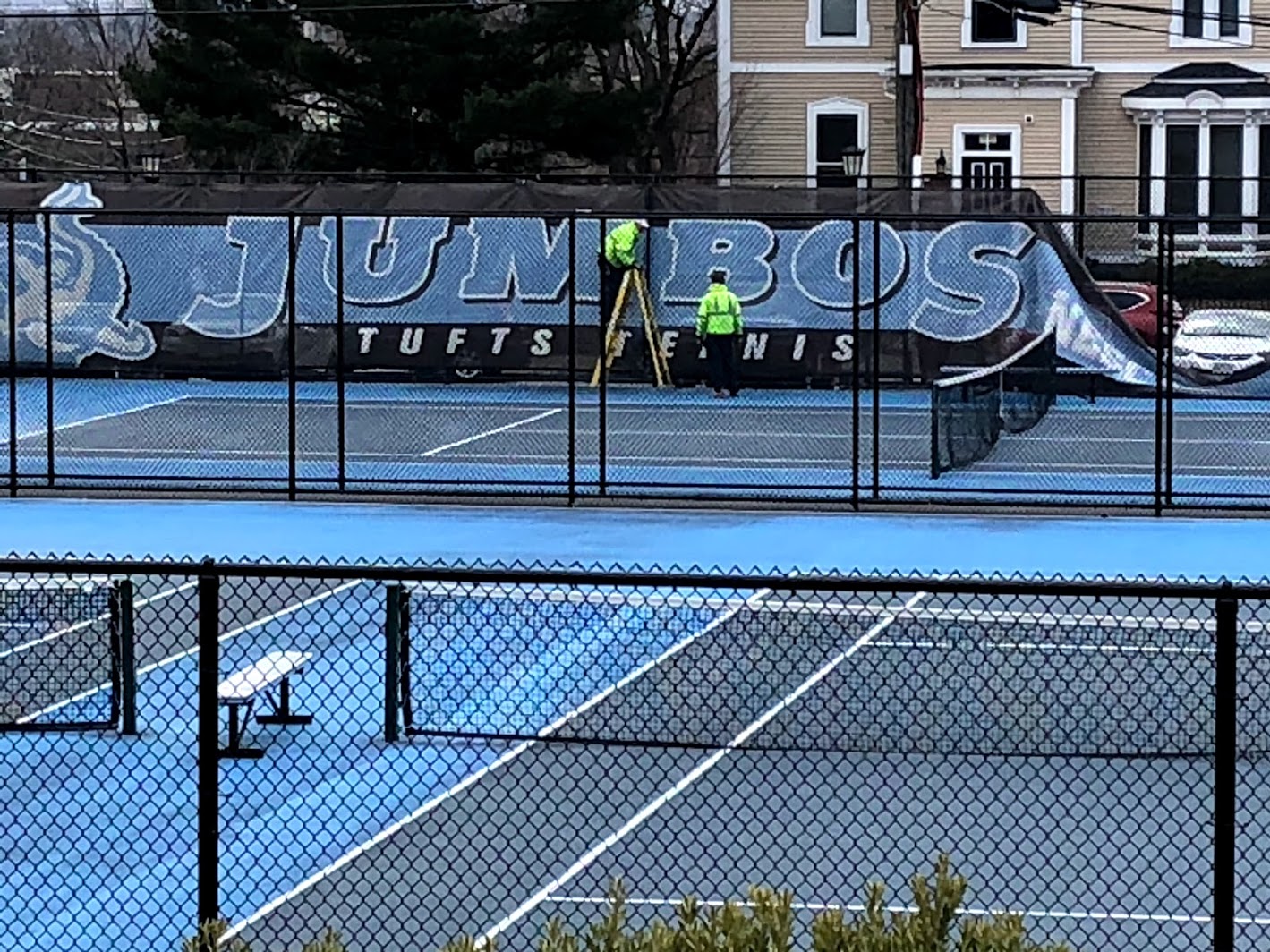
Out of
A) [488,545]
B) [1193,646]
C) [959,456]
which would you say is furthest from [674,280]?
[1193,646]

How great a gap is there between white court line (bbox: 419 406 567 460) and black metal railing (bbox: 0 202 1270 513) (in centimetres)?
8

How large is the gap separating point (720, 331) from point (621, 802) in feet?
62.2

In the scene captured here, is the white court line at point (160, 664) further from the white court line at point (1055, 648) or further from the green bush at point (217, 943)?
the green bush at point (217, 943)

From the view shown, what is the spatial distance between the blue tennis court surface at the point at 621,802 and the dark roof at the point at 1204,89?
3555 cm

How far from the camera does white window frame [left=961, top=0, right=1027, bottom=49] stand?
46875 millimetres

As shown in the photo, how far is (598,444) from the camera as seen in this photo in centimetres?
2498

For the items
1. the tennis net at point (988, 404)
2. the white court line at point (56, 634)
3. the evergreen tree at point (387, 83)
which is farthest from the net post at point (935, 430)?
the evergreen tree at point (387, 83)

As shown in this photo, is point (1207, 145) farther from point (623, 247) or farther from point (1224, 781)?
point (1224, 781)

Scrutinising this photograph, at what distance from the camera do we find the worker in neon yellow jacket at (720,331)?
28625 mm

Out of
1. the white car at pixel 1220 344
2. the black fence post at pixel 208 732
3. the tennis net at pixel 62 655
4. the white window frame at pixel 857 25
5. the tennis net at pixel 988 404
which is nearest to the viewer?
the black fence post at pixel 208 732

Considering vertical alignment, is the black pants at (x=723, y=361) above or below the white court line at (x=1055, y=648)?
above

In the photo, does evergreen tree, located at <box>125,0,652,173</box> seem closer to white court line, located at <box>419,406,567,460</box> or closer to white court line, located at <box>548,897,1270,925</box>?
white court line, located at <box>419,406,567,460</box>

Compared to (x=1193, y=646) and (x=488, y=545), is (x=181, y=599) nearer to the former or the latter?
(x=488, y=545)

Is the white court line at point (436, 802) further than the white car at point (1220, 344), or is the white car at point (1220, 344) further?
the white car at point (1220, 344)
